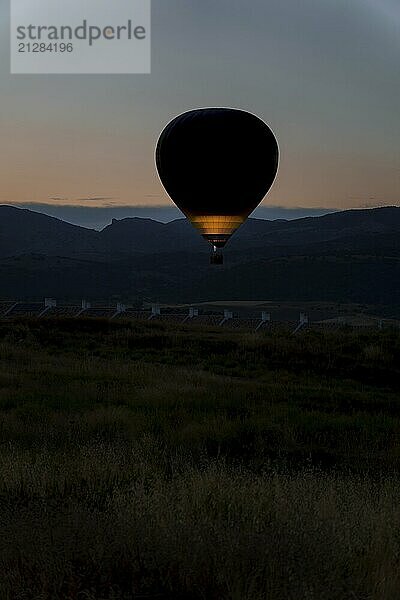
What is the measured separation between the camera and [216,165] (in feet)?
61.0

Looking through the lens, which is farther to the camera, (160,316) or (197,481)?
(160,316)

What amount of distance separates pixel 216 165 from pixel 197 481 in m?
12.3

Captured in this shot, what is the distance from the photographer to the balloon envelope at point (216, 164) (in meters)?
18.5

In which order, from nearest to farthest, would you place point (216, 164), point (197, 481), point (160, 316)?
point (197, 481), point (216, 164), point (160, 316)

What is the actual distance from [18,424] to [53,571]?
24.0 feet

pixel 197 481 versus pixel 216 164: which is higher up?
pixel 216 164

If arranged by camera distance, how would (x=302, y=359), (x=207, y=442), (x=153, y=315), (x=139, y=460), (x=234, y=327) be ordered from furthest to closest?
1. (x=153, y=315)
2. (x=234, y=327)
3. (x=302, y=359)
4. (x=207, y=442)
5. (x=139, y=460)

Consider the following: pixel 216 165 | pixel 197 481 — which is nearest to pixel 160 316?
pixel 216 165

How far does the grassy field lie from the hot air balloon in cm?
408

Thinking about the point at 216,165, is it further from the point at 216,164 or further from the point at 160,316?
the point at 160,316

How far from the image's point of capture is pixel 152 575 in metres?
4.73

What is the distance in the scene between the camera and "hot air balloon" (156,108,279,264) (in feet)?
60.5

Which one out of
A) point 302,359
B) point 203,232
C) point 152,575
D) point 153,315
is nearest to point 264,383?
point 203,232

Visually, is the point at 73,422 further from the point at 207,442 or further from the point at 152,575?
the point at 152,575
